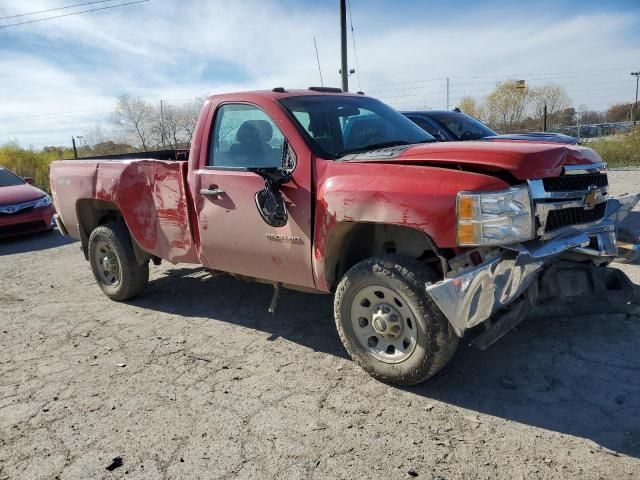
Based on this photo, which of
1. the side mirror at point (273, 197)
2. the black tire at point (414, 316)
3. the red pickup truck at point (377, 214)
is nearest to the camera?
the red pickup truck at point (377, 214)

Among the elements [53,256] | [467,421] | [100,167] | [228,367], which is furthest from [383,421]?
[53,256]

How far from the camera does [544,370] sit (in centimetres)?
354

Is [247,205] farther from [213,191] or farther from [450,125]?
[450,125]

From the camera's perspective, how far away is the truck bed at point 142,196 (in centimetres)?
455

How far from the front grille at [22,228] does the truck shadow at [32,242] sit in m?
0.21

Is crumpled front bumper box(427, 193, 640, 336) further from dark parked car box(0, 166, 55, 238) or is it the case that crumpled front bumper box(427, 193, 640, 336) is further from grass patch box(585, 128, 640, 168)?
grass patch box(585, 128, 640, 168)

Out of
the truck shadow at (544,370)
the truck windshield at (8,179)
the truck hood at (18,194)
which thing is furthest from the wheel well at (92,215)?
the truck windshield at (8,179)

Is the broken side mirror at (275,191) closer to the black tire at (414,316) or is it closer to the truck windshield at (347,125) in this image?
the truck windshield at (347,125)

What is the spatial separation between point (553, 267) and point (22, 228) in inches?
388

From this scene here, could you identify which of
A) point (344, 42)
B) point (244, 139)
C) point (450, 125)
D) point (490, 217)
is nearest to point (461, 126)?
point (450, 125)

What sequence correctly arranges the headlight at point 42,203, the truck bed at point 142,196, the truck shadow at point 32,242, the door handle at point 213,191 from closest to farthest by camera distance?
the door handle at point 213,191 < the truck bed at point 142,196 < the truck shadow at point 32,242 < the headlight at point 42,203

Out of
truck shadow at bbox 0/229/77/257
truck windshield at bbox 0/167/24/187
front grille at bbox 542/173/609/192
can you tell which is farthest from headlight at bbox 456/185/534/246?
truck windshield at bbox 0/167/24/187

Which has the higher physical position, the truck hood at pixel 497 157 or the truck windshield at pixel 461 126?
the truck windshield at pixel 461 126

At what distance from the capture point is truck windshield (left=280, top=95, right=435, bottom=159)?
3885 millimetres
